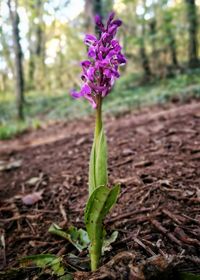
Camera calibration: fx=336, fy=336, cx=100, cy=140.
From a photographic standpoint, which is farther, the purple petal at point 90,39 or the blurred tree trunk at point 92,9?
the blurred tree trunk at point 92,9

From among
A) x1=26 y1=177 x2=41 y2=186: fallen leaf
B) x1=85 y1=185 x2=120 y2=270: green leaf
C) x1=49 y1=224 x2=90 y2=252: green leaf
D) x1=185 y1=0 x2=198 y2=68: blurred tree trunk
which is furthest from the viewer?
x1=185 y1=0 x2=198 y2=68: blurred tree trunk

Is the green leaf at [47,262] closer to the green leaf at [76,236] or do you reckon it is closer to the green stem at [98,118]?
the green leaf at [76,236]

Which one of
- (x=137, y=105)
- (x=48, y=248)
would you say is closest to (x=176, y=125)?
(x=48, y=248)

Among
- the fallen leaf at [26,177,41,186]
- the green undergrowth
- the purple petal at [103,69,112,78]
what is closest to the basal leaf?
the purple petal at [103,69,112,78]

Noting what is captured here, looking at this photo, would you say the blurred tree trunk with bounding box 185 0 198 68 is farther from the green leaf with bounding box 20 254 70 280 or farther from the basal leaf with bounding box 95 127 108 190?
the green leaf with bounding box 20 254 70 280

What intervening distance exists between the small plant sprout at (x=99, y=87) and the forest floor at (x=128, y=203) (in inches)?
7.0

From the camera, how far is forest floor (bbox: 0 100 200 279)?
67.4 inches

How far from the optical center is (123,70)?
1861 centimetres

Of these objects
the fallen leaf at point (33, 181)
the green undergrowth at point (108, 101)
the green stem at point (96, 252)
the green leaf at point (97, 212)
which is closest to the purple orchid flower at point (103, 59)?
the green leaf at point (97, 212)

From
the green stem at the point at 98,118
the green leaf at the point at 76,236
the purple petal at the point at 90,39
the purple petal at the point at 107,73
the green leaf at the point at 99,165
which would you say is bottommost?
the green leaf at the point at 76,236

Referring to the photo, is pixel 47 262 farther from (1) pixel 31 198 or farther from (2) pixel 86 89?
(1) pixel 31 198

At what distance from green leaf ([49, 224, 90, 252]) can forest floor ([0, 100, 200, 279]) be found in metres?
0.05

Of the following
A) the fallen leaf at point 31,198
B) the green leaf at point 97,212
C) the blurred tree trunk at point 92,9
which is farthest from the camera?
the blurred tree trunk at point 92,9

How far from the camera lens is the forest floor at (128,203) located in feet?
5.62
